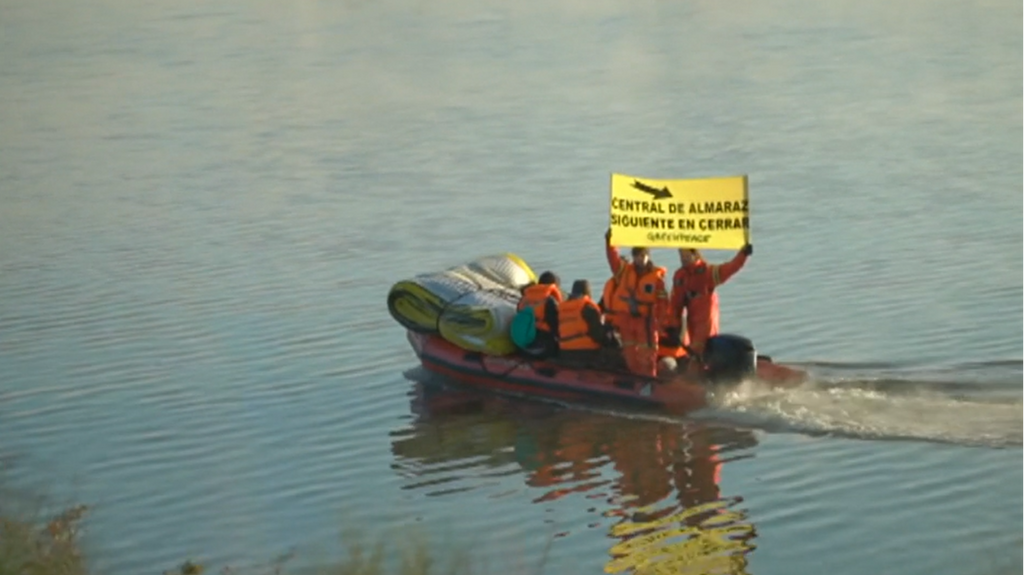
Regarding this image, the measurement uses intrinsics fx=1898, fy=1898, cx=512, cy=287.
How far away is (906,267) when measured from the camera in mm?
19578

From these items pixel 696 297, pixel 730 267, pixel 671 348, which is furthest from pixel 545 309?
pixel 730 267

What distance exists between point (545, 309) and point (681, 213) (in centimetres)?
156

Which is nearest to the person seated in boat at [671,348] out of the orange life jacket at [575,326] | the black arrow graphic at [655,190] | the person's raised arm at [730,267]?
the orange life jacket at [575,326]

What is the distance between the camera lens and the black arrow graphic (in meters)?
15.2

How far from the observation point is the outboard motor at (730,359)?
14.7 metres

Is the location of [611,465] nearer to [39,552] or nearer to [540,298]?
[540,298]

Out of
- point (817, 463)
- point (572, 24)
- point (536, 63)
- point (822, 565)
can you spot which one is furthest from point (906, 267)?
point (572, 24)

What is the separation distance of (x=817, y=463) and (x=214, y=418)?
5.34 meters

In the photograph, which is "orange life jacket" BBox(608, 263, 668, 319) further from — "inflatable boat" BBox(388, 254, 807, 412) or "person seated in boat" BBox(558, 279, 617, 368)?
"inflatable boat" BBox(388, 254, 807, 412)

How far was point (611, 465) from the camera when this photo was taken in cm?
1408

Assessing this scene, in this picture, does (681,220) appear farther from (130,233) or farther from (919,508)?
(130,233)

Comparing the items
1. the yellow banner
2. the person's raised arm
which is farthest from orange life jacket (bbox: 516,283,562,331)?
the person's raised arm

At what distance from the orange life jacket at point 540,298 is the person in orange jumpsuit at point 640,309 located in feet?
2.39

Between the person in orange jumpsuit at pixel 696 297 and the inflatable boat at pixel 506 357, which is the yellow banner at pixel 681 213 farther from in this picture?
the inflatable boat at pixel 506 357
